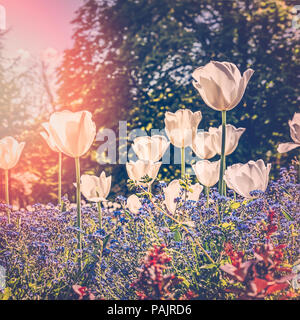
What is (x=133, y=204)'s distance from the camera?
5.25 ft

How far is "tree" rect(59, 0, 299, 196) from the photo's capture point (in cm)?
275

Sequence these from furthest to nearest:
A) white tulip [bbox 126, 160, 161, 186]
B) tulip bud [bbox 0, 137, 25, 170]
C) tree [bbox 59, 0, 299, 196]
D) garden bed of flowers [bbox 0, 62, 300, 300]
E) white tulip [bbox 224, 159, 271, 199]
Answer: tree [bbox 59, 0, 299, 196] < tulip bud [bbox 0, 137, 25, 170] < white tulip [bbox 126, 160, 161, 186] < white tulip [bbox 224, 159, 271, 199] < garden bed of flowers [bbox 0, 62, 300, 300]

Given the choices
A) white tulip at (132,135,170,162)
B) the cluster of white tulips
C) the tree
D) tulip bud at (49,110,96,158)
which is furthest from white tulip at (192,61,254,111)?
the tree

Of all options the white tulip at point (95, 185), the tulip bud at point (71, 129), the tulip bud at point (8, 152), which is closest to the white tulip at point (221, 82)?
the tulip bud at point (71, 129)

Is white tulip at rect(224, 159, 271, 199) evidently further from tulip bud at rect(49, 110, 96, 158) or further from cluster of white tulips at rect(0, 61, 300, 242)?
tulip bud at rect(49, 110, 96, 158)

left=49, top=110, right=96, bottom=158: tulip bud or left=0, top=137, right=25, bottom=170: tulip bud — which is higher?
left=49, top=110, right=96, bottom=158: tulip bud

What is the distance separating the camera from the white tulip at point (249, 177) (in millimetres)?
1463

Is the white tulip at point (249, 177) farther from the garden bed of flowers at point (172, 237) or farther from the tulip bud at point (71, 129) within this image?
the tulip bud at point (71, 129)

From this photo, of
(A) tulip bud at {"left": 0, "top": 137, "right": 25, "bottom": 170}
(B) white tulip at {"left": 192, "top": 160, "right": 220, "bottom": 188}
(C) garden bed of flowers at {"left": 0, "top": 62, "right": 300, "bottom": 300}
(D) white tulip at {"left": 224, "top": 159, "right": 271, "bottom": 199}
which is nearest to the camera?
(C) garden bed of flowers at {"left": 0, "top": 62, "right": 300, "bottom": 300}

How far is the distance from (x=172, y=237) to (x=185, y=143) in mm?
495

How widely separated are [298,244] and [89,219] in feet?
3.80

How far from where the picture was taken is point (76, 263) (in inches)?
58.1

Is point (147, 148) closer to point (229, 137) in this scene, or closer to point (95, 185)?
point (95, 185)

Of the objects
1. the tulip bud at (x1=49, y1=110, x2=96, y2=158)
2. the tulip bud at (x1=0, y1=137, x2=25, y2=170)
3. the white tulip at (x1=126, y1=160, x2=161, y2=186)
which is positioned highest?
the tulip bud at (x1=49, y1=110, x2=96, y2=158)
